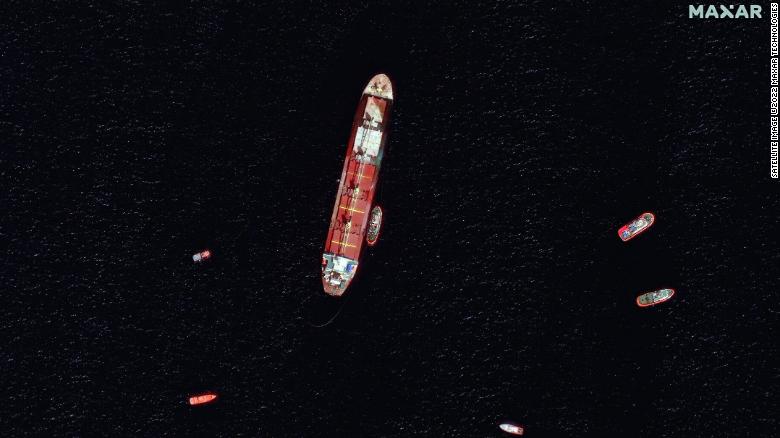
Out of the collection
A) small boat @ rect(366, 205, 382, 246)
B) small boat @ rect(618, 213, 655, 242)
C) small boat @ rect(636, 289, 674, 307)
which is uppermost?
small boat @ rect(618, 213, 655, 242)

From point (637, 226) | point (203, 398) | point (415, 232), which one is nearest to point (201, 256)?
point (203, 398)

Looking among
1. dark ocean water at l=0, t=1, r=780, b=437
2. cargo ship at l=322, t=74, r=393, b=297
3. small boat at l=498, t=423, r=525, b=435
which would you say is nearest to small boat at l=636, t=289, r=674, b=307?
dark ocean water at l=0, t=1, r=780, b=437

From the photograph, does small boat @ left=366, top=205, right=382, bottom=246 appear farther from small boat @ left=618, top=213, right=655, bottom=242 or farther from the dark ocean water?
small boat @ left=618, top=213, right=655, bottom=242

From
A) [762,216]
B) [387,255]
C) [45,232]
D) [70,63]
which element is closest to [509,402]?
[387,255]

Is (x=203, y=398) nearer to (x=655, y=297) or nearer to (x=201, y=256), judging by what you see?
(x=201, y=256)

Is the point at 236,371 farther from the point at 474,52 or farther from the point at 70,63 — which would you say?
the point at 474,52

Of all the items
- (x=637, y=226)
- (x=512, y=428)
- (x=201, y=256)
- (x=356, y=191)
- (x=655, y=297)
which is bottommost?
(x=512, y=428)
